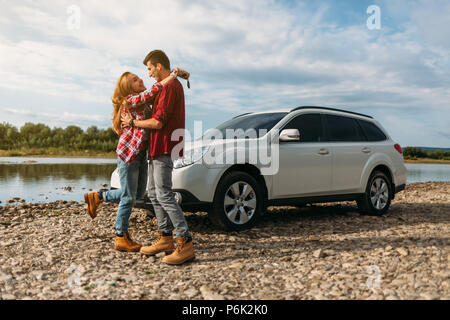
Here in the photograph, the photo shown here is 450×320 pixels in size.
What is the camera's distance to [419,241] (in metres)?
5.39

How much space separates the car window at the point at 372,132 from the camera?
25.2 ft

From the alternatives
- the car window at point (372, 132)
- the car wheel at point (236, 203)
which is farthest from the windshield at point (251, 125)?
the car window at point (372, 132)

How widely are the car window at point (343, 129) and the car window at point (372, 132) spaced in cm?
18

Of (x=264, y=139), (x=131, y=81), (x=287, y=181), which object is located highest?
(x=131, y=81)

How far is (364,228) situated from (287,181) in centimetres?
156

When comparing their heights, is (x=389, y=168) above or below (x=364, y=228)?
above

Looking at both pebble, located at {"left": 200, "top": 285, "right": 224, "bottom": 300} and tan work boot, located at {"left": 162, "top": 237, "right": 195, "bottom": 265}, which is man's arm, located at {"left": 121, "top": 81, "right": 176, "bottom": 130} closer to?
tan work boot, located at {"left": 162, "top": 237, "right": 195, "bottom": 265}

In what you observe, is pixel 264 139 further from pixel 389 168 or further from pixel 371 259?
pixel 389 168

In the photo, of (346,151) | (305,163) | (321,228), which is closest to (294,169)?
(305,163)

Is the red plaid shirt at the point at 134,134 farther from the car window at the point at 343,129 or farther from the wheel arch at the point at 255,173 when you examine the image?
the car window at the point at 343,129

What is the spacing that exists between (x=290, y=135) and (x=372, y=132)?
2.80 metres
